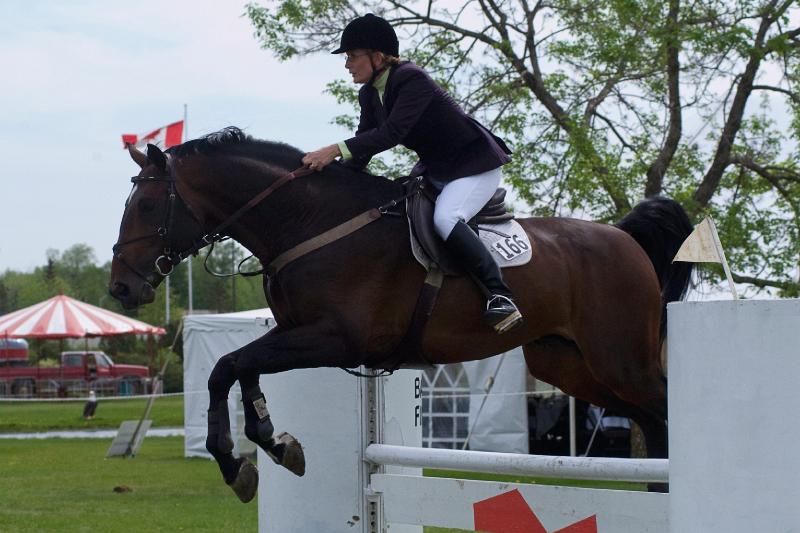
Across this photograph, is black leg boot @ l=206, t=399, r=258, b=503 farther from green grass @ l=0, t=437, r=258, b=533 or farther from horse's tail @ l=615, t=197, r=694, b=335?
green grass @ l=0, t=437, r=258, b=533

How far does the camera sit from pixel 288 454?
4.33 m

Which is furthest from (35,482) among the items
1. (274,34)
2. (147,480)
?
(274,34)

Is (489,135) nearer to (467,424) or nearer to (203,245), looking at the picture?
(203,245)

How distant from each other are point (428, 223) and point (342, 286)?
475 millimetres

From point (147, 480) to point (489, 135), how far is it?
330 inches

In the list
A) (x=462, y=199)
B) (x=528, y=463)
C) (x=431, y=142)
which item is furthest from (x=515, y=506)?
(x=431, y=142)

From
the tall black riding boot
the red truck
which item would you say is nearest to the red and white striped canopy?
the red truck

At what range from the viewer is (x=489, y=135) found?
4.83 m

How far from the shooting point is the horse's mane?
15.4ft

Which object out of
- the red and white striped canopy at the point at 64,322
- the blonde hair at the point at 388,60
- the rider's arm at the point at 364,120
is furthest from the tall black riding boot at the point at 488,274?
the red and white striped canopy at the point at 64,322

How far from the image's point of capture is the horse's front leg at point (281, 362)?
4203mm

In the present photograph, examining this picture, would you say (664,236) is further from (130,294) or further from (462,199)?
(130,294)

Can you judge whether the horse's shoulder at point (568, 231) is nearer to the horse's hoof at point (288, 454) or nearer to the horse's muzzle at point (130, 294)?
the horse's hoof at point (288, 454)

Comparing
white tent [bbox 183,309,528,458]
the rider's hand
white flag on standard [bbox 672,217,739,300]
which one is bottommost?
white tent [bbox 183,309,528,458]
